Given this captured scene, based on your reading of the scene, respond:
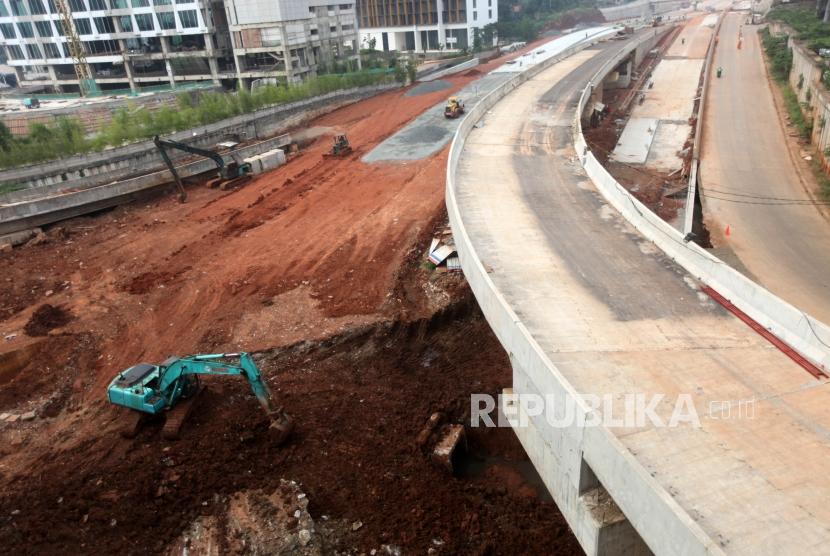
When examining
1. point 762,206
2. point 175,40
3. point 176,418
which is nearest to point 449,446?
point 176,418

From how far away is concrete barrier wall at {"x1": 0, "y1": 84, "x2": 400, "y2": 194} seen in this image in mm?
34188

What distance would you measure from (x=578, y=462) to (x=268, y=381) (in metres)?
11.1

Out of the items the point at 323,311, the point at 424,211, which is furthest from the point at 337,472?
the point at 424,211

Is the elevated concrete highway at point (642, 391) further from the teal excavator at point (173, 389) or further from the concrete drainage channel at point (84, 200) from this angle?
the concrete drainage channel at point (84, 200)

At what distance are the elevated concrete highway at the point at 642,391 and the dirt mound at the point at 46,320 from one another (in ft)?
52.1

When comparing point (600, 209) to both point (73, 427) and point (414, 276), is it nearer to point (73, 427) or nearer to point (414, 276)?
point (414, 276)

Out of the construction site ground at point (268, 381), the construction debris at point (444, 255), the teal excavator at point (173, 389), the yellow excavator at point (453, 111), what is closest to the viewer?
the construction site ground at point (268, 381)

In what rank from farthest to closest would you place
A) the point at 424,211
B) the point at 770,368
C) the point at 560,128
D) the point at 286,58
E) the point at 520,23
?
the point at 520,23 < the point at 286,58 < the point at 560,128 < the point at 424,211 < the point at 770,368

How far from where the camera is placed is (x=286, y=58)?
62.9 metres

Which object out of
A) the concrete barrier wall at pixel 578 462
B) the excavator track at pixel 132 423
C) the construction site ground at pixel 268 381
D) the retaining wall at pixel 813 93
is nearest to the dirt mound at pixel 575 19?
the retaining wall at pixel 813 93

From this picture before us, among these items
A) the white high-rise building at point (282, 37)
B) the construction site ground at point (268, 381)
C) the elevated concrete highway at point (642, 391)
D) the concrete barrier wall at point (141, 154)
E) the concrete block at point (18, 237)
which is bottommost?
the construction site ground at point (268, 381)

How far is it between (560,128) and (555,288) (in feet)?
64.6

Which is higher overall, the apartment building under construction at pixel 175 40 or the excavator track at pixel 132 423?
the apartment building under construction at pixel 175 40

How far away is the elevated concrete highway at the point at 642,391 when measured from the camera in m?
8.95
